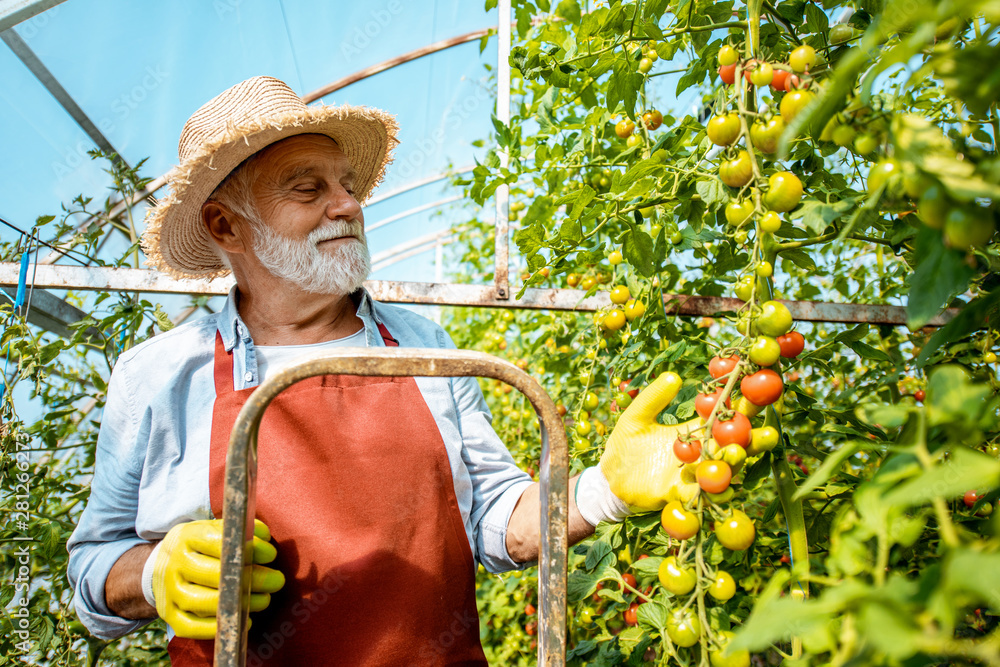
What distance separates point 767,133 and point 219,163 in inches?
49.3

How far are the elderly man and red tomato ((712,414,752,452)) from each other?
15cm

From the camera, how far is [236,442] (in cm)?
69

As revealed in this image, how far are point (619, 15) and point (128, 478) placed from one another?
4.63 ft

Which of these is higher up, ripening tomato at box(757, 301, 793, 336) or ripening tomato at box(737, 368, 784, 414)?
ripening tomato at box(757, 301, 793, 336)

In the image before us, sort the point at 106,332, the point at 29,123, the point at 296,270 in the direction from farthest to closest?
the point at 29,123
the point at 106,332
the point at 296,270

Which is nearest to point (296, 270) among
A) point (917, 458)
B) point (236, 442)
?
point (236, 442)

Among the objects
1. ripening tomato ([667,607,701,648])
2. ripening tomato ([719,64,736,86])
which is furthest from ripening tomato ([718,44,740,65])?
ripening tomato ([667,607,701,648])

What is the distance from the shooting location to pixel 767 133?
0.80 meters

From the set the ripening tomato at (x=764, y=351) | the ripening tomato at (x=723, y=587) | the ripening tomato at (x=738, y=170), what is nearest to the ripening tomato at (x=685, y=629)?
the ripening tomato at (x=723, y=587)

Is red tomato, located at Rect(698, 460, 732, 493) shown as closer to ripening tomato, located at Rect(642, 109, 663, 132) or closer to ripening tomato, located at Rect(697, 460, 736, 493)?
ripening tomato, located at Rect(697, 460, 736, 493)

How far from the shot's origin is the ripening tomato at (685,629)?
0.84 m

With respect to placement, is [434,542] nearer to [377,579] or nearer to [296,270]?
[377,579]

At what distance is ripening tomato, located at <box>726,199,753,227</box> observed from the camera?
85cm

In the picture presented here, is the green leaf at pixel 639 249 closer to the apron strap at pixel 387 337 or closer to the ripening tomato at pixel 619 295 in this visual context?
the ripening tomato at pixel 619 295
